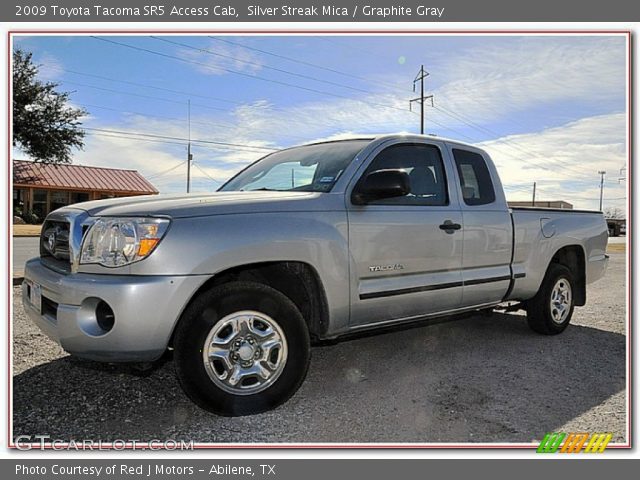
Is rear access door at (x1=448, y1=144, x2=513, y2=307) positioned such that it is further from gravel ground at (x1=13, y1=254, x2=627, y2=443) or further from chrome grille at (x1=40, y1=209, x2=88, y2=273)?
chrome grille at (x1=40, y1=209, x2=88, y2=273)

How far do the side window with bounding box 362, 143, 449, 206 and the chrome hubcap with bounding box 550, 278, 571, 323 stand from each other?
1.97m

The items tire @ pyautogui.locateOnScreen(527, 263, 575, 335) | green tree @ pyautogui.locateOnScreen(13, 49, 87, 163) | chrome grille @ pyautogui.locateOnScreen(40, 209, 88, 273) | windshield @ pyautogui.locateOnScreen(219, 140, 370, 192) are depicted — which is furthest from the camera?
green tree @ pyautogui.locateOnScreen(13, 49, 87, 163)

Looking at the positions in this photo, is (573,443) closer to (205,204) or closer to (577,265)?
(205,204)

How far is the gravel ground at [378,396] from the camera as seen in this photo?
3.21m

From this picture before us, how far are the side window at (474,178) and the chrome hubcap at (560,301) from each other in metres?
1.40

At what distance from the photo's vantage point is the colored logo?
10.2 feet

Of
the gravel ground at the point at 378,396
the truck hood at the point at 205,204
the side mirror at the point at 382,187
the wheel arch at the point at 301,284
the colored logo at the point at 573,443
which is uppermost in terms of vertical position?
the side mirror at the point at 382,187

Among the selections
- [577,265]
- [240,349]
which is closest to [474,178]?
[577,265]

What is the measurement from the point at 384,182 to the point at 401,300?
37.6 inches

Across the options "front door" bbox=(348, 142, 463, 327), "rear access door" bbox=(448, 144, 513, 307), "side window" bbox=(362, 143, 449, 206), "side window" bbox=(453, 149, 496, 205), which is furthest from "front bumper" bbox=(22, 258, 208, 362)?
"side window" bbox=(453, 149, 496, 205)

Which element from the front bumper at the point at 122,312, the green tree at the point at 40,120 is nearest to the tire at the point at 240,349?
the front bumper at the point at 122,312

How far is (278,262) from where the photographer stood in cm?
358

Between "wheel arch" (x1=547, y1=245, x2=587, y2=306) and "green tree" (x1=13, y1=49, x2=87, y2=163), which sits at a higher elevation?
"green tree" (x1=13, y1=49, x2=87, y2=163)

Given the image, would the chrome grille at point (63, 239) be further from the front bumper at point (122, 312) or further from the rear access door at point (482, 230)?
the rear access door at point (482, 230)
